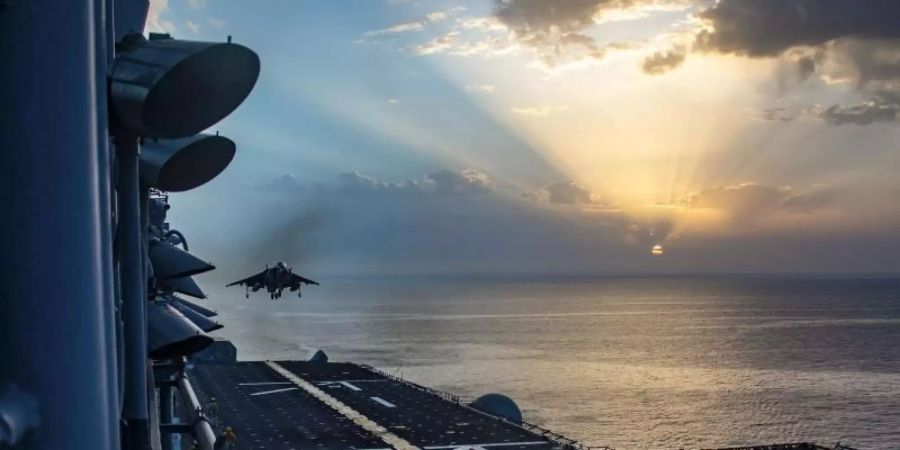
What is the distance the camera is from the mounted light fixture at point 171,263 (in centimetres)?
1397

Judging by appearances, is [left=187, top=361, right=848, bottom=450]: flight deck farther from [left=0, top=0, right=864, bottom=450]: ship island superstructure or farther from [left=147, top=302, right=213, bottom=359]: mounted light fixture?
[left=0, top=0, right=864, bottom=450]: ship island superstructure

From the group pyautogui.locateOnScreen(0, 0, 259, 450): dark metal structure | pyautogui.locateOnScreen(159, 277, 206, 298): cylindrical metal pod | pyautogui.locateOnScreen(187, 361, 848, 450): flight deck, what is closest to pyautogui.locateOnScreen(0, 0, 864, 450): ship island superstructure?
pyautogui.locateOnScreen(0, 0, 259, 450): dark metal structure

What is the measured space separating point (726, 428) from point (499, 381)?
108 feet

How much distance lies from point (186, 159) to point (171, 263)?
4.38 m

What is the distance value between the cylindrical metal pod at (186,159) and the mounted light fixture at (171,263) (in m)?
3.38

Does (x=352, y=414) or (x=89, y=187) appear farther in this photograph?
(x=352, y=414)

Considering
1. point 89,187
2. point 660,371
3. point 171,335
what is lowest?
point 660,371

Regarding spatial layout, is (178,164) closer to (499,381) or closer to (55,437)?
(55,437)

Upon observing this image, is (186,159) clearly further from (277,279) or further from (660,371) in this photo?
(660,371)

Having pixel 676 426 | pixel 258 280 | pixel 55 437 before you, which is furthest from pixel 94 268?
pixel 258 280

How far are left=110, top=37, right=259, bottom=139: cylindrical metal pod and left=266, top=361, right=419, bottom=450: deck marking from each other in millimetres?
42621

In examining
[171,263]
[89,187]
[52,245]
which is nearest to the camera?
[52,245]

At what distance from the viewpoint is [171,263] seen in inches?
556

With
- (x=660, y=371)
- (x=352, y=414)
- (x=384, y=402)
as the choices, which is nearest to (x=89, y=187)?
(x=352, y=414)
